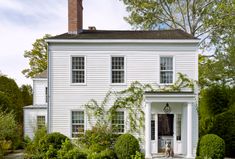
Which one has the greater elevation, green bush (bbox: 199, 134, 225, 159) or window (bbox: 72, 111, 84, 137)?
window (bbox: 72, 111, 84, 137)

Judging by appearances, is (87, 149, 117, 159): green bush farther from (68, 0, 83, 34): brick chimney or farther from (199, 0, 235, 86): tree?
(199, 0, 235, 86): tree

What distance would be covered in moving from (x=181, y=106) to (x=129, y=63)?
4.12 meters

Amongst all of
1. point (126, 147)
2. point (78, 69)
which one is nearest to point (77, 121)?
point (78, 69)

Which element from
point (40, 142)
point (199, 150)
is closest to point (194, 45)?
point (199, 150)

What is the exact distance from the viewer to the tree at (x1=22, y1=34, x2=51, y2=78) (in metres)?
40.8

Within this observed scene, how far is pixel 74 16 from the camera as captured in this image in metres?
17.8

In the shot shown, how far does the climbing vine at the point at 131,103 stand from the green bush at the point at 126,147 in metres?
2.28

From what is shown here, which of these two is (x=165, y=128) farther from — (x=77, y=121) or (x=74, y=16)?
(x=74, y=16)

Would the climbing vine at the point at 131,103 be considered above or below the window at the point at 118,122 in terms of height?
above

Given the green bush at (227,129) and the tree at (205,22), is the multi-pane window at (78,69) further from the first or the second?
the tree at (205,22)

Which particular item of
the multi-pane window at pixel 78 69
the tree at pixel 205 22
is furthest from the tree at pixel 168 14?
the multi-pane window at pixel 78 69

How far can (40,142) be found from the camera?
48.2 ft

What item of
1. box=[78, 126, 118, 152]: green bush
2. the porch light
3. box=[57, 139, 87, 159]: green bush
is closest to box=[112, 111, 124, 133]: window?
box=[78, 126, 118, 152]: green bush

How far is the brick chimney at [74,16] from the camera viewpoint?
17719mm
